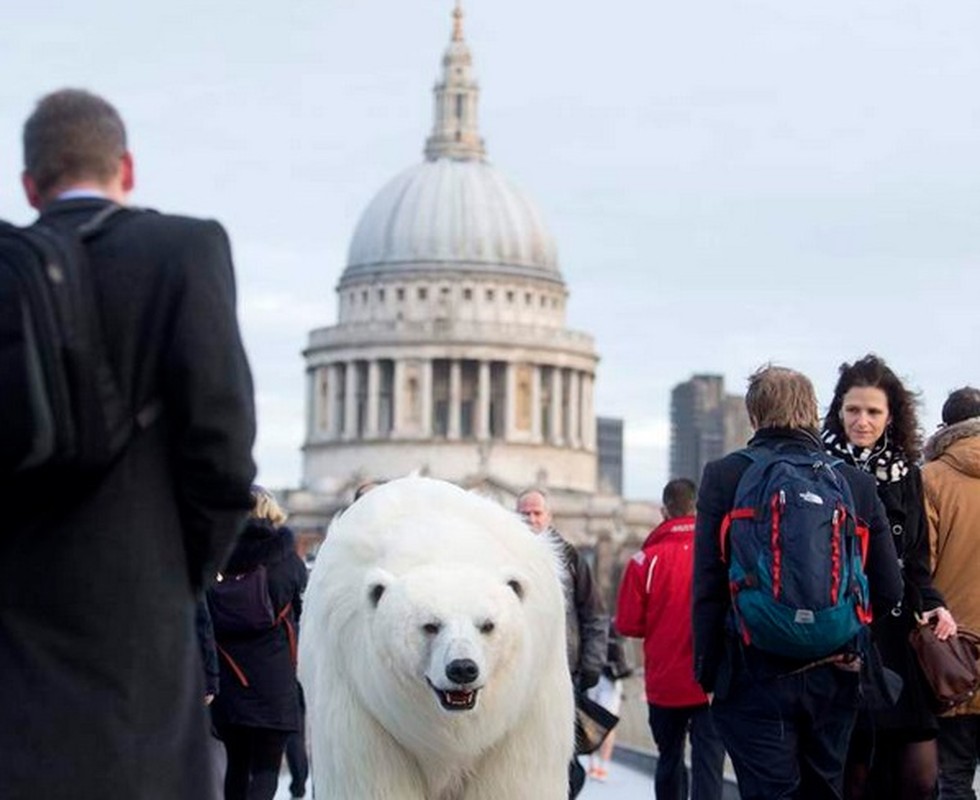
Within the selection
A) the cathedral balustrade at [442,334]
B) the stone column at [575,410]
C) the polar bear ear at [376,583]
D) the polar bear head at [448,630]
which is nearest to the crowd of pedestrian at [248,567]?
the polar bear head at [448,630]

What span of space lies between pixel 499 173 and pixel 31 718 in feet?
404

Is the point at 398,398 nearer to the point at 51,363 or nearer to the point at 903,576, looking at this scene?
the point at 903,576

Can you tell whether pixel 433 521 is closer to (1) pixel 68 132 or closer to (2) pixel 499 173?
(1) pixel 68 132

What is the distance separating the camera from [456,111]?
129 metres

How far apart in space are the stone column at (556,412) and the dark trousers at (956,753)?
4342 inches

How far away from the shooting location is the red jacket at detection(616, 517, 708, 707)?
11680 millimetres

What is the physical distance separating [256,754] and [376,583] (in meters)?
2.97

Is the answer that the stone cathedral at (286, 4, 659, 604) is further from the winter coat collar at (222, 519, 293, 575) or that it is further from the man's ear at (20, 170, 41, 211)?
the man's ear at (20, 170, 41, 211)

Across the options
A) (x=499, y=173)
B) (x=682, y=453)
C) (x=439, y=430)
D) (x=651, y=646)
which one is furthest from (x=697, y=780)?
(x=682, y=453)

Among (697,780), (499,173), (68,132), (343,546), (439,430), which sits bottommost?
(697,780)

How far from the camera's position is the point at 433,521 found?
8789 millimetres

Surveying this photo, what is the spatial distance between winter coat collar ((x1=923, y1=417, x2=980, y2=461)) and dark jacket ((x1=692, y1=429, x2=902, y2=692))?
46.8 inches

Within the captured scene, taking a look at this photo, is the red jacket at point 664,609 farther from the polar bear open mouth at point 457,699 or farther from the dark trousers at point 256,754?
the polar bear open mouth at point 457,699

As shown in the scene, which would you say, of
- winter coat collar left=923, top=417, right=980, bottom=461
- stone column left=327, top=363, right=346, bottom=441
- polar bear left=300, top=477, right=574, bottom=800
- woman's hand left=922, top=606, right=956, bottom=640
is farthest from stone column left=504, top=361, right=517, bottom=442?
polar bear left=300, top=477, right=574, bottom=800
